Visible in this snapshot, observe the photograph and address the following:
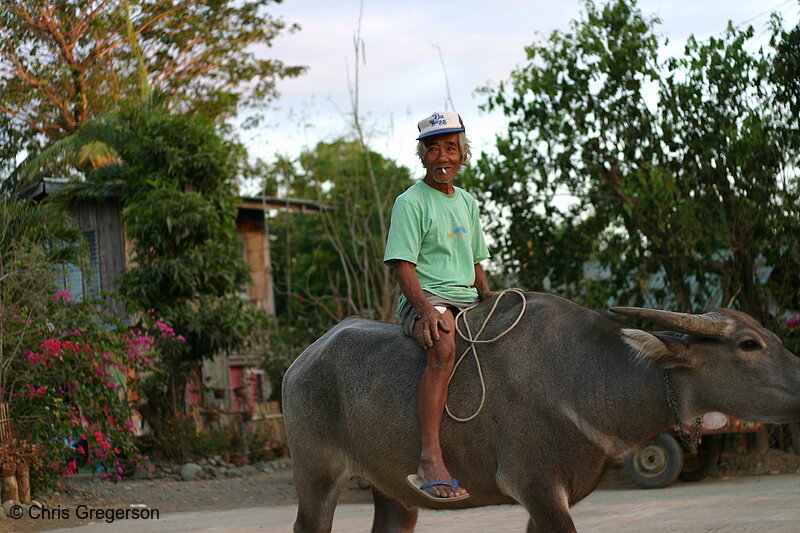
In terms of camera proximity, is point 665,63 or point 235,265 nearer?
point 665,63

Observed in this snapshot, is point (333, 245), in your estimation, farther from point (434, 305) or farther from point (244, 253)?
point (434, 305)

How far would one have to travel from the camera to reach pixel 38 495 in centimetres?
1038

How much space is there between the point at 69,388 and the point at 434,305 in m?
7.59

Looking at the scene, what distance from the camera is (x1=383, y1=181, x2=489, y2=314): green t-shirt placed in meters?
4.46

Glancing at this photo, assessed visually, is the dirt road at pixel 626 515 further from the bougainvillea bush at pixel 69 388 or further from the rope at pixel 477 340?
the rope at pixel 477 340

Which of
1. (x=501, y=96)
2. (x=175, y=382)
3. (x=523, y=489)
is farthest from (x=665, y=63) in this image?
(x=175, y=382)

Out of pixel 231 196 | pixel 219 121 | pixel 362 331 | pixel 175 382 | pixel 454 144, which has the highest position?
pixel 219 121

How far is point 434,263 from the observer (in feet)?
15.1

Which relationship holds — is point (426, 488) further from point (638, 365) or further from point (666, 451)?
point (666, 451)

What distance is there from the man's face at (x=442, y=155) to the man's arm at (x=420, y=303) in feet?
1.57

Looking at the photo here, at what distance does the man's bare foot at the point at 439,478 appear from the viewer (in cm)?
414

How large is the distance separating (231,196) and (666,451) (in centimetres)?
937

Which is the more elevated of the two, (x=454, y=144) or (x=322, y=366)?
(x=454, y=144)

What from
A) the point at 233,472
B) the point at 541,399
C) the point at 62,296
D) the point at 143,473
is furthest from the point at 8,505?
the point at 541,399
